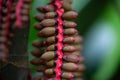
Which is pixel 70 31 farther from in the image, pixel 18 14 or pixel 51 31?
pixel 18 14

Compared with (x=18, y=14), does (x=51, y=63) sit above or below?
below

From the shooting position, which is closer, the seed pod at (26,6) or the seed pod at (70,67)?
the seed pod at (70,67)

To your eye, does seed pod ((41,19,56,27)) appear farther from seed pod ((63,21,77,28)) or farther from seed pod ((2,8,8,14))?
seed pod ((2,8,8,14))

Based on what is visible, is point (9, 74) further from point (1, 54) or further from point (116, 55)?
point (116, 55)

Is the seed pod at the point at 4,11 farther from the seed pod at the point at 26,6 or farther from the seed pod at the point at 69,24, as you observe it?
the seed pod at the point at 69,24

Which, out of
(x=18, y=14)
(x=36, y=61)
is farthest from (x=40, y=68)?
(x=18, y=14)

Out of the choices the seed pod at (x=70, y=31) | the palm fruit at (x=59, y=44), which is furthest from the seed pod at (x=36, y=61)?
the seed pod at (x=70, y=31)
